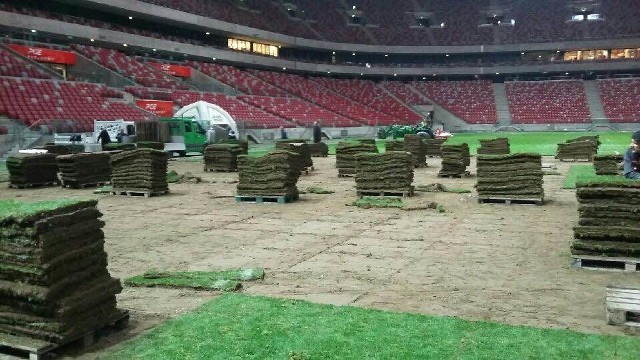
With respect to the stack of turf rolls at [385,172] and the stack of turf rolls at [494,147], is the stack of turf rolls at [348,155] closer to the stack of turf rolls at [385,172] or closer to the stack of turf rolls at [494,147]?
the stack of turf rolls at [385,172]

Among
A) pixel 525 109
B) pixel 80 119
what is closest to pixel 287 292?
pixel 80 119

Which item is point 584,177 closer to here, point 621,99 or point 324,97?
point 324,97

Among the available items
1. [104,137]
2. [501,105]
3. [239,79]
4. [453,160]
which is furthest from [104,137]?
[501,105]

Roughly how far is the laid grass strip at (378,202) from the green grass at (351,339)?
869cm

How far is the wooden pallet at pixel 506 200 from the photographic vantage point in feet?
49.3

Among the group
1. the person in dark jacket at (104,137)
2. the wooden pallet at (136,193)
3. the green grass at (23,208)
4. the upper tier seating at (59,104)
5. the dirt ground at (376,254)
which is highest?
the upper tier seating at (59,104)

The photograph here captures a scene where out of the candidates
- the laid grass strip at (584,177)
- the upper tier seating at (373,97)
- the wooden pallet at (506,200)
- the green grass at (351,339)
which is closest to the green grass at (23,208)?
the green grass at (351,339)

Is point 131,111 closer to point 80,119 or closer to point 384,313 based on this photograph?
point 80,119

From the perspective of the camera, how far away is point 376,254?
9852 mm

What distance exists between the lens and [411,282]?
8.02m

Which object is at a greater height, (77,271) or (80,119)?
(80,119)

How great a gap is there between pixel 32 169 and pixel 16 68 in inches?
774

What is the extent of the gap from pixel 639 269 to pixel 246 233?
739 cm

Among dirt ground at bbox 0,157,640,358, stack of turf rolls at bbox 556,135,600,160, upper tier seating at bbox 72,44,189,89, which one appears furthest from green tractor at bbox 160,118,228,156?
stack of turf rolls at bbox 556,135,600,160
